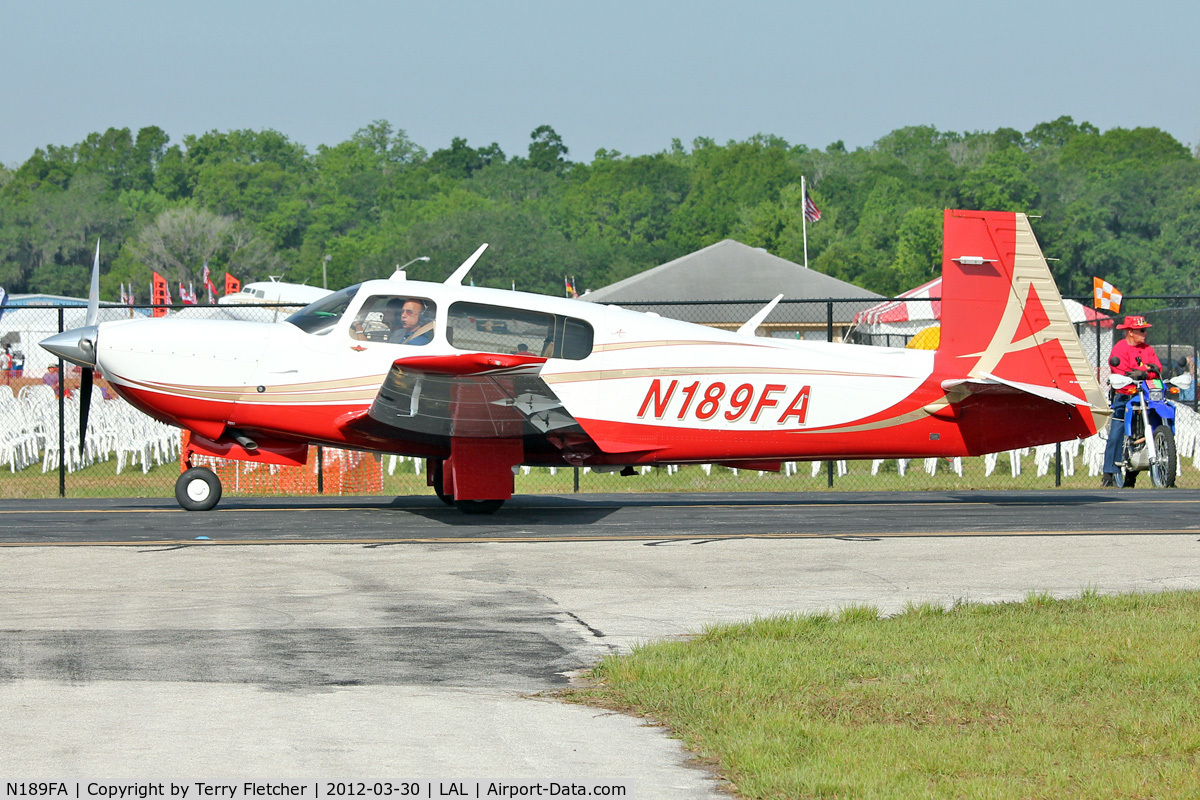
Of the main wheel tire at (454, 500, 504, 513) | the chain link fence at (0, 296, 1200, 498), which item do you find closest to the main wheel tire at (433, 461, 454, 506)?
the main wheel tire at (454, 500, 504, 513)

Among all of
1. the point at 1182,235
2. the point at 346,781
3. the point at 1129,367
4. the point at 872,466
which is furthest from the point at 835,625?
the point at 1182,235

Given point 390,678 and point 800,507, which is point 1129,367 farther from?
point 390,678

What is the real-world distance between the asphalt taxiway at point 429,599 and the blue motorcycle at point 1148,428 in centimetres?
70

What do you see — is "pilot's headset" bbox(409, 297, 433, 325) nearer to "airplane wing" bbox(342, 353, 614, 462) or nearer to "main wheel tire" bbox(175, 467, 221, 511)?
"airplane wing" bbox(342, 353, 614, 462)

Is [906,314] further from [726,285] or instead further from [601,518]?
[601,518]

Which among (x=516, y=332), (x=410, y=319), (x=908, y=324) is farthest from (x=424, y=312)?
(x=908, y=324)

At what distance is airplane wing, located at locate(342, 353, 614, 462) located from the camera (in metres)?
10.9

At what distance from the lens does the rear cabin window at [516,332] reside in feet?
38.5

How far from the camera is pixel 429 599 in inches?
317

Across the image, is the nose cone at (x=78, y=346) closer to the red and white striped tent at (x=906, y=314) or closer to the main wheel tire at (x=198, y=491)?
the main wheel tire at (x=198, y=491)

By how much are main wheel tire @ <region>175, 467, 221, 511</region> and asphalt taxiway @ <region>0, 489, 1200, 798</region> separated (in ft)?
0.53

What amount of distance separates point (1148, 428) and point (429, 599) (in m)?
10.7

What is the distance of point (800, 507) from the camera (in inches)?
540

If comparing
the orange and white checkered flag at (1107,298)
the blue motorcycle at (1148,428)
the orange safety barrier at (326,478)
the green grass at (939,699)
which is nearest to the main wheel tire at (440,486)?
the orange safety barrier at (326,478)
